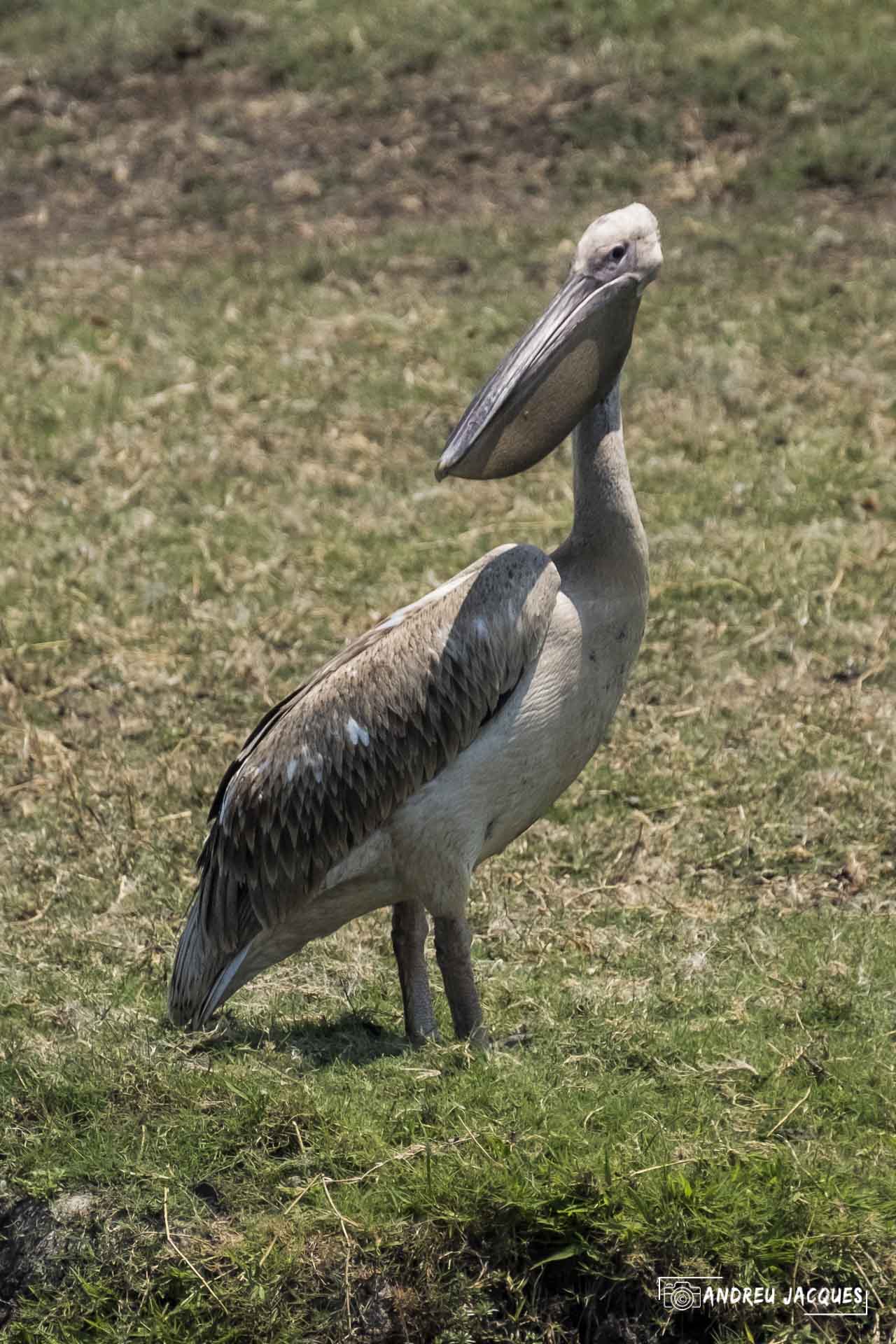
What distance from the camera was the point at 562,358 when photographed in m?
3.98

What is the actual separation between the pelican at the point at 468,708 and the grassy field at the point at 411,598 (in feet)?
1.16

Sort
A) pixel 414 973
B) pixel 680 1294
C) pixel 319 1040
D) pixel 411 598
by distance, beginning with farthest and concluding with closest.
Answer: pixel 411 598, pixel 319 1040, pixel 414 973, pixel 680 1294

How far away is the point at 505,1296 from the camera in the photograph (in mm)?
3613

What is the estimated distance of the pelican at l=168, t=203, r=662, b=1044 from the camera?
399cm

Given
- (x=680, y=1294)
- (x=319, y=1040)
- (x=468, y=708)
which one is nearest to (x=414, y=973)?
(x=319, y=1040)

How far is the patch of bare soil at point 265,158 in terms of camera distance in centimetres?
1033

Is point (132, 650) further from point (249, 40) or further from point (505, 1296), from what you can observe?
point (249, 40)

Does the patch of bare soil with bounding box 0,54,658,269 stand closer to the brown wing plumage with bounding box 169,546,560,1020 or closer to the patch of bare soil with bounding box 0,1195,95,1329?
the brown wing plumage with bounding box 169,546,560,1020

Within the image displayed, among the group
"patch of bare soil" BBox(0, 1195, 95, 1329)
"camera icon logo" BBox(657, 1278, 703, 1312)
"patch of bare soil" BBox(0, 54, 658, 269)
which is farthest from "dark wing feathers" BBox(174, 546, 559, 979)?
"patch of bare soil" BBox(0, 54, 658, 269)

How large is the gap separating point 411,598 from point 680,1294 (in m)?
3.91

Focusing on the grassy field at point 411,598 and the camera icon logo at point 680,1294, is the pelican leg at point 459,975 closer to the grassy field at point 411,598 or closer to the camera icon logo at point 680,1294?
the grassy field at point 411,598

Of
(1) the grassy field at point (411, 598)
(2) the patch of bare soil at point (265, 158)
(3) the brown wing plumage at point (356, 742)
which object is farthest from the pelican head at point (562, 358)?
(2) the patch of bare soil at point (265, 158)

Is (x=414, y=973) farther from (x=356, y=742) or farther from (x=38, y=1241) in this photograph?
(x=38, y=1241)

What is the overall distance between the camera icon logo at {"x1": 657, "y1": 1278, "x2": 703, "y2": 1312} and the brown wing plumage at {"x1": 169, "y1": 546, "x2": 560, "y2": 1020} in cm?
124
